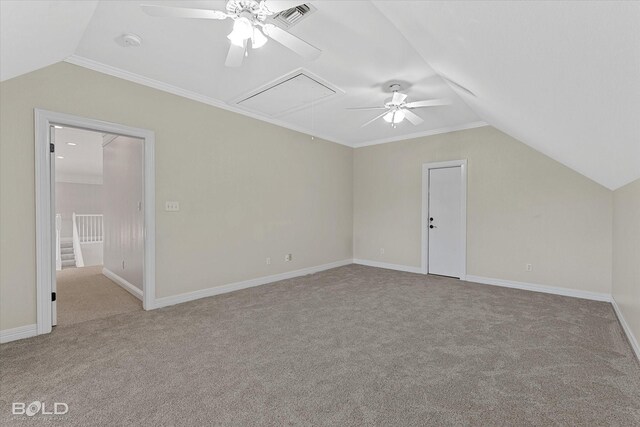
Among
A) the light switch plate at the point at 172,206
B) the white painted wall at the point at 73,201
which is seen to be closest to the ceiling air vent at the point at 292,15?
the light switch plate at the point at 172,206

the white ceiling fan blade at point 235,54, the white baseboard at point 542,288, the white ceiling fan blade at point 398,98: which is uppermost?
the white ceiling fan blade at point 398,98

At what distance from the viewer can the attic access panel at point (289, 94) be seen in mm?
3240

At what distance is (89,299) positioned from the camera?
3.76 m

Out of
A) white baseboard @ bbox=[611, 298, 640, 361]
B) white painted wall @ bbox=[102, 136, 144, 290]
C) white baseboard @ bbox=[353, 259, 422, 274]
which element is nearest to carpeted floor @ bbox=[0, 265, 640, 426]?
white baseboard @ bbox=[611, 298, 640, 361]

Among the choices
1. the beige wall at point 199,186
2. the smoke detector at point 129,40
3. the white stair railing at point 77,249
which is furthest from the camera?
the white stair railing at point 77,249

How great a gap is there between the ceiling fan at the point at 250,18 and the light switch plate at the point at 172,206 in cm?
207

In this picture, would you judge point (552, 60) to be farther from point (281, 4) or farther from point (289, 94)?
point (289, 94)

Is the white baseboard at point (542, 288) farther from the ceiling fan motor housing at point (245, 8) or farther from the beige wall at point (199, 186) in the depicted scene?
the ceiling fan motor housing at point (245, 8)

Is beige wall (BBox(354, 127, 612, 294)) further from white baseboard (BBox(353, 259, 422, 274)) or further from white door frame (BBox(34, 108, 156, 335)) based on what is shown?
white door frame (BBox(34, 108, 156, 335))

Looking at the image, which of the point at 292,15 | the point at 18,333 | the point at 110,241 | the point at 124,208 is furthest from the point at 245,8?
the point at 110,241

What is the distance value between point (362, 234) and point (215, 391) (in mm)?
4721

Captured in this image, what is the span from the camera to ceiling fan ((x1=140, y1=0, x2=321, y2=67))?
178 cm

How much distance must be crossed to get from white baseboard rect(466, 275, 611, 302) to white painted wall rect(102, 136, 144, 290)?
5.13 m

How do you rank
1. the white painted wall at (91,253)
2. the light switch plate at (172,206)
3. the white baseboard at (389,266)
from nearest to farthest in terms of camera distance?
the light switch plate at (172,206) → the white baseboard at (389,266) → the white painted wall at (91,253)
